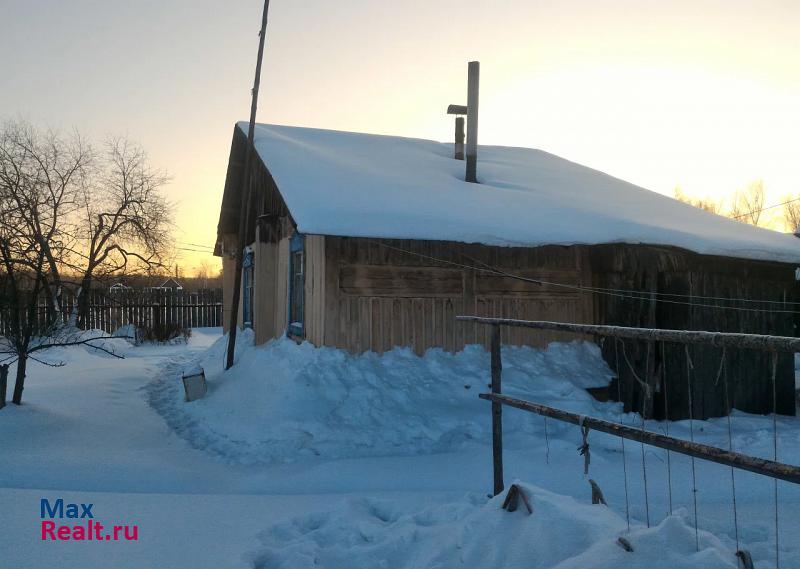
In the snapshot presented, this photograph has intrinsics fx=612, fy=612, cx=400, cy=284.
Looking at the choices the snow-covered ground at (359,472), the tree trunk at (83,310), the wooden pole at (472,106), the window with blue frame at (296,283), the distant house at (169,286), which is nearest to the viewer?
the snow-covered ground at (359,472)

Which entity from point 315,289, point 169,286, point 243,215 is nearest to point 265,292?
point 243,215

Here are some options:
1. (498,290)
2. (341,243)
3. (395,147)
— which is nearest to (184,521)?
(341,243)

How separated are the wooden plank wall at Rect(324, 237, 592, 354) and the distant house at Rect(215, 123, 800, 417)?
0.02m

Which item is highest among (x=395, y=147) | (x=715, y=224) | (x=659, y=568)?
(x=395, y=147)

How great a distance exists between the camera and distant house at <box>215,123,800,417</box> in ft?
30.0

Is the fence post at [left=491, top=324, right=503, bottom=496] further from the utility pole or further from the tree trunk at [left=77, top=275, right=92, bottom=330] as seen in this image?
the tree trunk at [left=77, top=275, right=92, bottom=330]

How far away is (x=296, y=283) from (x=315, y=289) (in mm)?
1490

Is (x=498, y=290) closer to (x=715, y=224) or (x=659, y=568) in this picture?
(x=715, y=224)

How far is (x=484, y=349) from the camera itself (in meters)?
9.83

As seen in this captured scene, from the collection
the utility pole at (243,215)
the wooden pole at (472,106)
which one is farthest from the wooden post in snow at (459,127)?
the utility pole at (243,215)

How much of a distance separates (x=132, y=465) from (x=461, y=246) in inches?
223

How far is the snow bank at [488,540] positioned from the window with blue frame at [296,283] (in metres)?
5.13

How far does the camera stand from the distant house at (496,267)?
915 centimetres

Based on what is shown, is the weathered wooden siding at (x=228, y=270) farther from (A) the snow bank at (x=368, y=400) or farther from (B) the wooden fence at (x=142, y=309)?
(A) the snow bank at (x=368, y=400)
